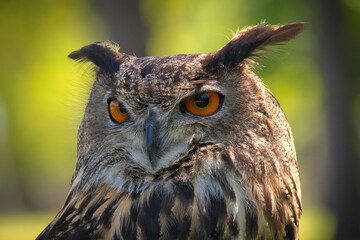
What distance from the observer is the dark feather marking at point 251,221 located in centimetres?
183

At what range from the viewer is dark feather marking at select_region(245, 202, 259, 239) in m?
1.83

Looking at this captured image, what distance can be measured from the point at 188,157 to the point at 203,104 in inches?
9.2

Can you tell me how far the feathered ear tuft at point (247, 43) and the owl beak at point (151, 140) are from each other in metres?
0.34

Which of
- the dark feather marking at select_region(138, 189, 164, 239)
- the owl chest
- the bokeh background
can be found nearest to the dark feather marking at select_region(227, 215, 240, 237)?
the owl chest

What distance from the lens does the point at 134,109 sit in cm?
196

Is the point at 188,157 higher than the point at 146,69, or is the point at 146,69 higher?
the point at 146,69

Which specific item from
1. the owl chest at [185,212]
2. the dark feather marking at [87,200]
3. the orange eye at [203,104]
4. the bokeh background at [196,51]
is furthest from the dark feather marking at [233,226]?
the bokeh background at [196,51]

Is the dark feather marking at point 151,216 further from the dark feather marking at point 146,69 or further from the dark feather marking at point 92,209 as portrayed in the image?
the dark feather marking at point 146,69

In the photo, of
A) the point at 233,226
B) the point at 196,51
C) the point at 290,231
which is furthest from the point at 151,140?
the point at 196,51

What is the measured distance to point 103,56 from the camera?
2.15m

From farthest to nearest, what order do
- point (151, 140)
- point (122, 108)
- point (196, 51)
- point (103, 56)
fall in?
point (196, 51) → point (103, 56) → point (122, 108) → point (151, 140)

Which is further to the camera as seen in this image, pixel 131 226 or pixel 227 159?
pixel 227 159

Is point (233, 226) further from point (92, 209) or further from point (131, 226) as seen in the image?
point (92, 209)

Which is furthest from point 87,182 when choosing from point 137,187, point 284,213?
point 284,213
